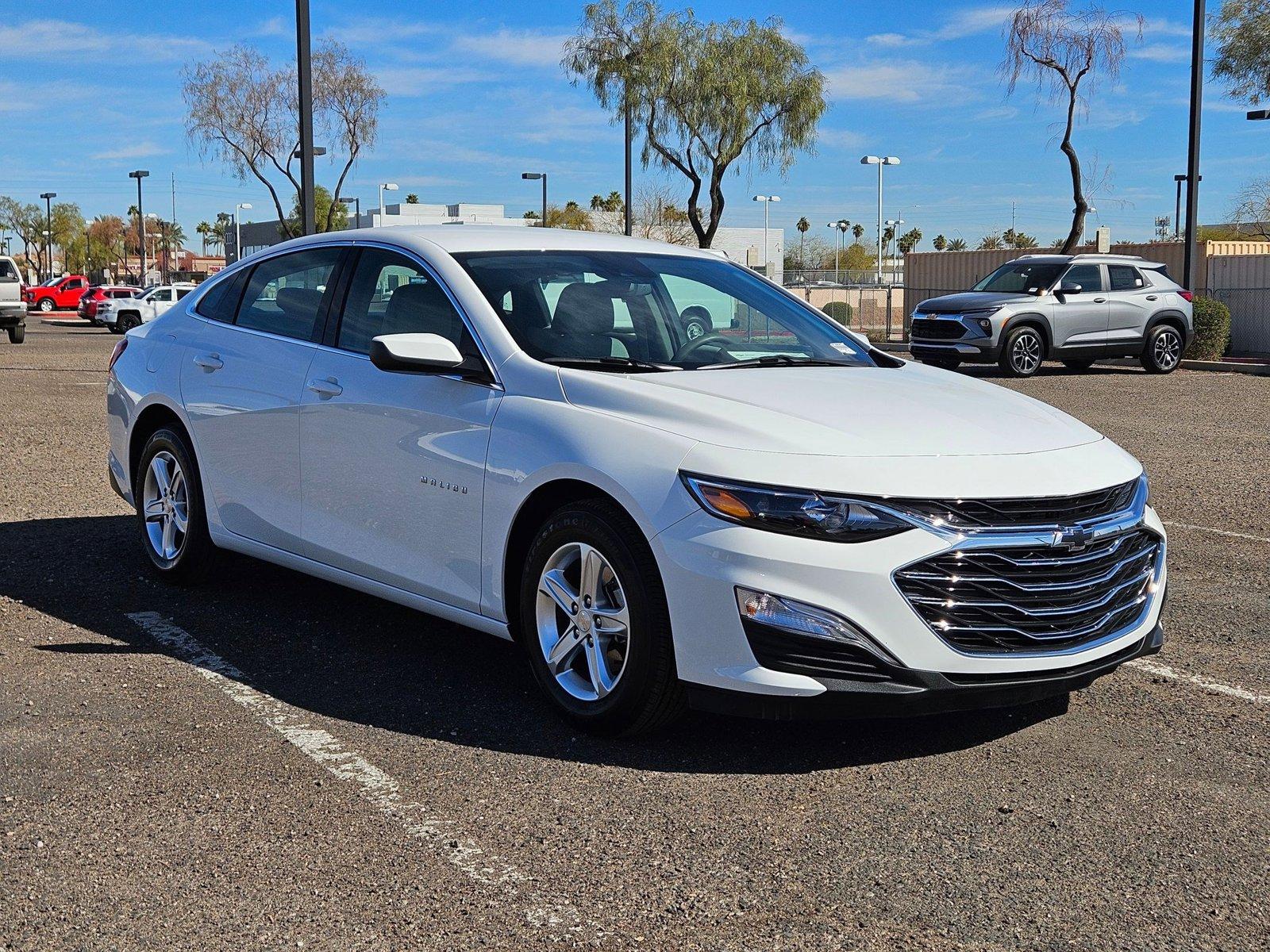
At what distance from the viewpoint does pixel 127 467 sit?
7.07 meters

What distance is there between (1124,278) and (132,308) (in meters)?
33.0

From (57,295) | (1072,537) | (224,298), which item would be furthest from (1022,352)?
(57,295)

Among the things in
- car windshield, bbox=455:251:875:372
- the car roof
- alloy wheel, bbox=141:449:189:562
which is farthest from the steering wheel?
alloy wheel, bbox=141:449:189:562

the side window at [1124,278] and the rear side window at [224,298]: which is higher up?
the side window at [1124,278]

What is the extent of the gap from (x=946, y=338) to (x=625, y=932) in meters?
19.5

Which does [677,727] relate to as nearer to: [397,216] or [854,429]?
[854,429]

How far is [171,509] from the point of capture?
6672 mm

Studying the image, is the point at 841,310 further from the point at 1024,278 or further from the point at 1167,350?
the point at 1024,278

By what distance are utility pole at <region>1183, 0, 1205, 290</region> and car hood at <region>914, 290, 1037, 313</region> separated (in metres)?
5.50

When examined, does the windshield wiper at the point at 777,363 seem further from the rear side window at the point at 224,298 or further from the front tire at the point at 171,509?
the front tire at the point at 171,509

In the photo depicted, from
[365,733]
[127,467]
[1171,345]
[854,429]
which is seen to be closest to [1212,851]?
[854,429]

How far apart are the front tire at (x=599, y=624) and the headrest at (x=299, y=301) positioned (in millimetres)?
1818

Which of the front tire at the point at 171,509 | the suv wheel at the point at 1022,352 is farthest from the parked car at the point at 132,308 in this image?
the front tire at the point at 171,509

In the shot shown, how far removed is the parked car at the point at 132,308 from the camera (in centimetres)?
4562
